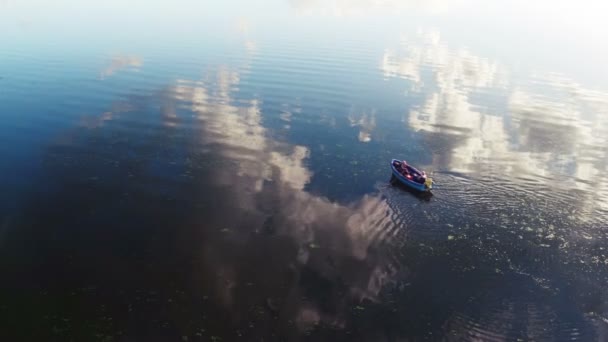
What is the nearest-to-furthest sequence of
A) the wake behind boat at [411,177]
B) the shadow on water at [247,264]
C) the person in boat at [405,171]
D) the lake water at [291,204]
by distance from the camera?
the shadow on water at [247,264]
the lake water at [291,204]
the wake behind boat at [411,177]
the person in boat at [405,171]

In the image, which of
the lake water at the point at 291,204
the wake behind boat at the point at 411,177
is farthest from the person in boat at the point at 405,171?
the lake water at the point at 291,204

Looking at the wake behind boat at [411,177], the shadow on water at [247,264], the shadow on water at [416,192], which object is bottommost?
the shadow on water at [247,264]

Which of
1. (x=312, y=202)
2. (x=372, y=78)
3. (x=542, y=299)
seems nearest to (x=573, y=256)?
(x=542, y=299)

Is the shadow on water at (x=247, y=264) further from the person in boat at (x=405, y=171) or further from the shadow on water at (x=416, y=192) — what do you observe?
the person in boat at (x=405, y=171)

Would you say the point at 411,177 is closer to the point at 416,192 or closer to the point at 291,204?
the point at 416,192

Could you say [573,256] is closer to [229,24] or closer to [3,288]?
[3,288]

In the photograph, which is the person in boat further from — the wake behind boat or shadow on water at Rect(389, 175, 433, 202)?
shadow on water at Rect(389, 175, 433, 202)
